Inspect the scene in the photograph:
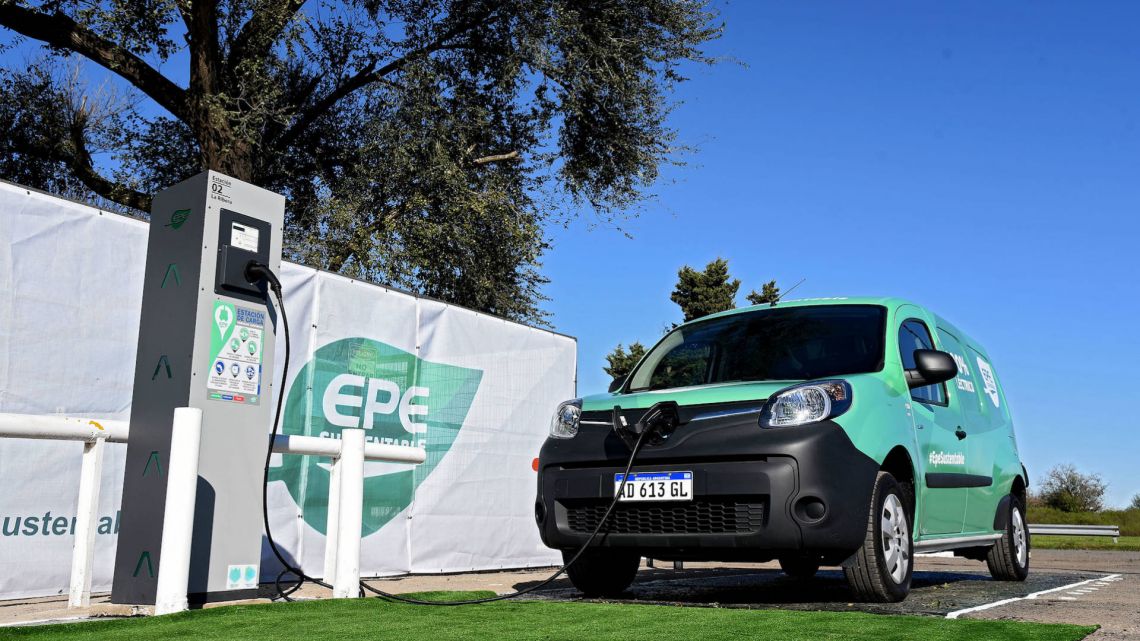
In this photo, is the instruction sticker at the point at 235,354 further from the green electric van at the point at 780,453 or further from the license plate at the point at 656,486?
the license plate at the point at 656,486

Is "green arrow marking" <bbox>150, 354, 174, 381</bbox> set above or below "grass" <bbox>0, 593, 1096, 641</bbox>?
above

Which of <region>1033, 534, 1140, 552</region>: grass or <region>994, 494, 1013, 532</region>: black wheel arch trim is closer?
<region>994, 494, 1013, 532</region>: black wheel arch trim

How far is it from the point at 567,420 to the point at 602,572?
3.27ft

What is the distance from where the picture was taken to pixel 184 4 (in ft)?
44.4

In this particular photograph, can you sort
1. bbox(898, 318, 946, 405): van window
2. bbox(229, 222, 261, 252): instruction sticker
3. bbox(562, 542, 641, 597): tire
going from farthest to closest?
bbox(898, 318, 946, 405): van window < bbox(562, 542, 641, 597): tire < bbox(229, 222, 261, 252): instruction sticker

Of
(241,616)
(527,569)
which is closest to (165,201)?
(241,616)

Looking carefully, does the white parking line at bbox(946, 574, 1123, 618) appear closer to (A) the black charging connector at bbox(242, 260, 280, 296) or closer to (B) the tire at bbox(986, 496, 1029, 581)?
(B) the tire at bbox(986, 496, 1029, 581)

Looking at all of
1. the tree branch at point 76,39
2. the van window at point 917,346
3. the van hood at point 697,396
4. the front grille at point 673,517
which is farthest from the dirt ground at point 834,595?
the tree branch at point 76,39

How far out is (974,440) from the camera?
22.8 ft

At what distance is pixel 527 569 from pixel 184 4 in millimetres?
9078

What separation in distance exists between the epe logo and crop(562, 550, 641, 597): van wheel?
8.00 ft

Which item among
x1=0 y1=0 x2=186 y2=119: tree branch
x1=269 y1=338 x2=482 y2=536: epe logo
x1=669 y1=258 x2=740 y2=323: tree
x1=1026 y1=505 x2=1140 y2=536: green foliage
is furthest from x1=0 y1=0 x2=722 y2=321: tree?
x1=669 y1=258 x2=740 y2=323: tree

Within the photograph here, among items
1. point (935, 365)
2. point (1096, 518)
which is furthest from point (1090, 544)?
point (935, 365)

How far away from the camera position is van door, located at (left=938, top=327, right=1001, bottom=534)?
22.2ft
